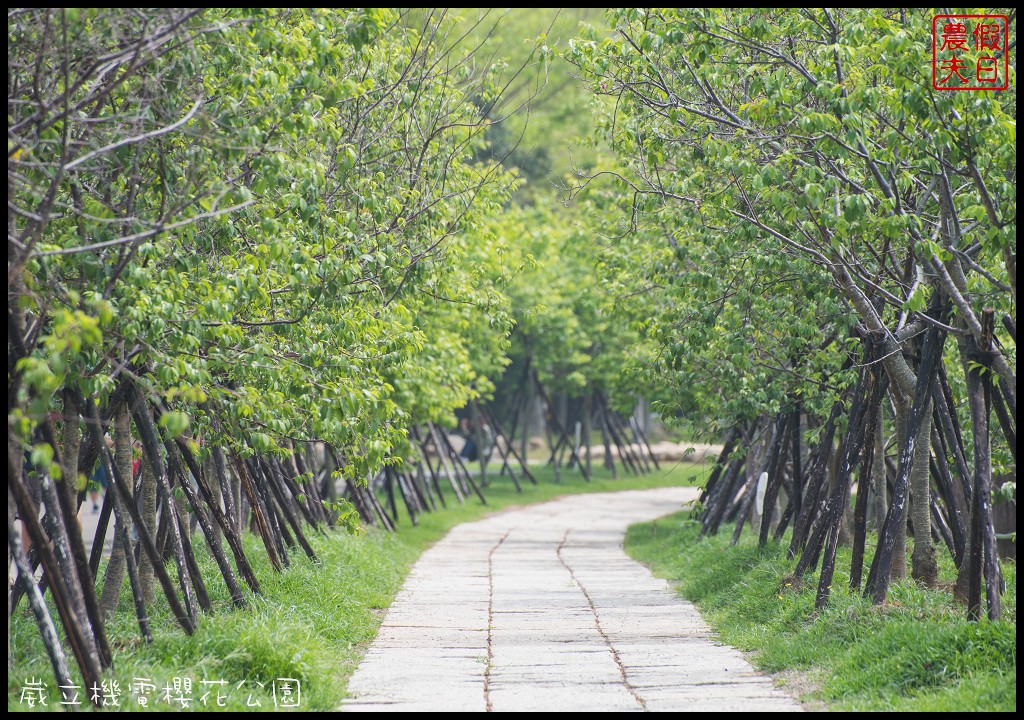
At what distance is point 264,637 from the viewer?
7.06 meters

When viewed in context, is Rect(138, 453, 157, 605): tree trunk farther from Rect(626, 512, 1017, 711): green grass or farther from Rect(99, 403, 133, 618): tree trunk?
Rect(626, 512, 1017, 711): green grass

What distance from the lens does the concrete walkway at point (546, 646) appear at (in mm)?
6578

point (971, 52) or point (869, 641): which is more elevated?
point (971, 52)

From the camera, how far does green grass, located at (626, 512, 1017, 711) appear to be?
6.19 m

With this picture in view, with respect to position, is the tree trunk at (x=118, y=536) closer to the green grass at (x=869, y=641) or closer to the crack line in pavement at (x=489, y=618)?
the crack line in pavement at (x=489, y=618)

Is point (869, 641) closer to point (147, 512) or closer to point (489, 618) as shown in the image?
point (489, 618)

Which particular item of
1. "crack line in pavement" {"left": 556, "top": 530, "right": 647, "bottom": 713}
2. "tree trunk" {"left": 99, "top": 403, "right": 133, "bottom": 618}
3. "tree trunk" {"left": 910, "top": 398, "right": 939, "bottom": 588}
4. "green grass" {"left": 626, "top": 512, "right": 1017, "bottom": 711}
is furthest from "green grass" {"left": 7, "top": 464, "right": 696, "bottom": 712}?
"tree trunk" {"left": 910, "top": 398, "right": 939, "bottom": 588}

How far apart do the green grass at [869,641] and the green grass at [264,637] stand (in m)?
2.99

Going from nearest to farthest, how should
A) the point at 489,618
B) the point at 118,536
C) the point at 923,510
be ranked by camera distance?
the point at 118,536 → the point at 923,510 → the point at 489,618

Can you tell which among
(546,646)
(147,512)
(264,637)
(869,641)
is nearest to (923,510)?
(869,641)

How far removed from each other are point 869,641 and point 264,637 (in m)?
3.95

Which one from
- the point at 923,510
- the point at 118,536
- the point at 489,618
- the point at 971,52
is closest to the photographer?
the point at 971,52

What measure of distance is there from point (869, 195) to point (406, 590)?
6.35 meters

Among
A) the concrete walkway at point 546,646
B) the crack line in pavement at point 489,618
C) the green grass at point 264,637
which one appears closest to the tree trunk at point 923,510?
the concrete walkway at point 546,646
